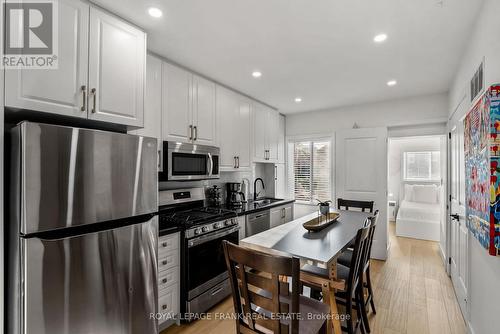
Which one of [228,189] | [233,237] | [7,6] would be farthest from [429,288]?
[7,6]

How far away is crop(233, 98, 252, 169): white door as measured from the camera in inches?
138

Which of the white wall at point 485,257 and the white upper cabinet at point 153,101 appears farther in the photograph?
the white upper cabinet at point 153,101

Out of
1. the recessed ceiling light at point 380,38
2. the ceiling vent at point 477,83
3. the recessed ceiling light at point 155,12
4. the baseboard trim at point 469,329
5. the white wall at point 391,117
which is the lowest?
the baseboard trim at point 469,329

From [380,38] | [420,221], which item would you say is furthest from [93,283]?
[420,221]

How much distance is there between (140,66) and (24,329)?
1830 mm

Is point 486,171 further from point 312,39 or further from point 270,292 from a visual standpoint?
point 312,39

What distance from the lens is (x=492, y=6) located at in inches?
58.7

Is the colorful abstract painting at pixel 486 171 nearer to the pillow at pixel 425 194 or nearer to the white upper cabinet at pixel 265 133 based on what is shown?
the white upper cabinet at pixel 265 133

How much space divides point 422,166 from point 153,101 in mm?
7139

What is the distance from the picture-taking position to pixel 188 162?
8.77 feet

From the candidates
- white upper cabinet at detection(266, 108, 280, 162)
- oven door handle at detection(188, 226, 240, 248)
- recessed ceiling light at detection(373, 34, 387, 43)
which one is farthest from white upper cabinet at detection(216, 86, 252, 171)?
recessed ceiling light at detection(373, 34, 387, 43)

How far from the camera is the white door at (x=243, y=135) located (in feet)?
11.5

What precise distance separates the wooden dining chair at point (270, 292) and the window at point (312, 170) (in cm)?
342

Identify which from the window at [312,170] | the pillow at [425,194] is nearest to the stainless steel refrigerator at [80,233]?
the window at [312,170]
